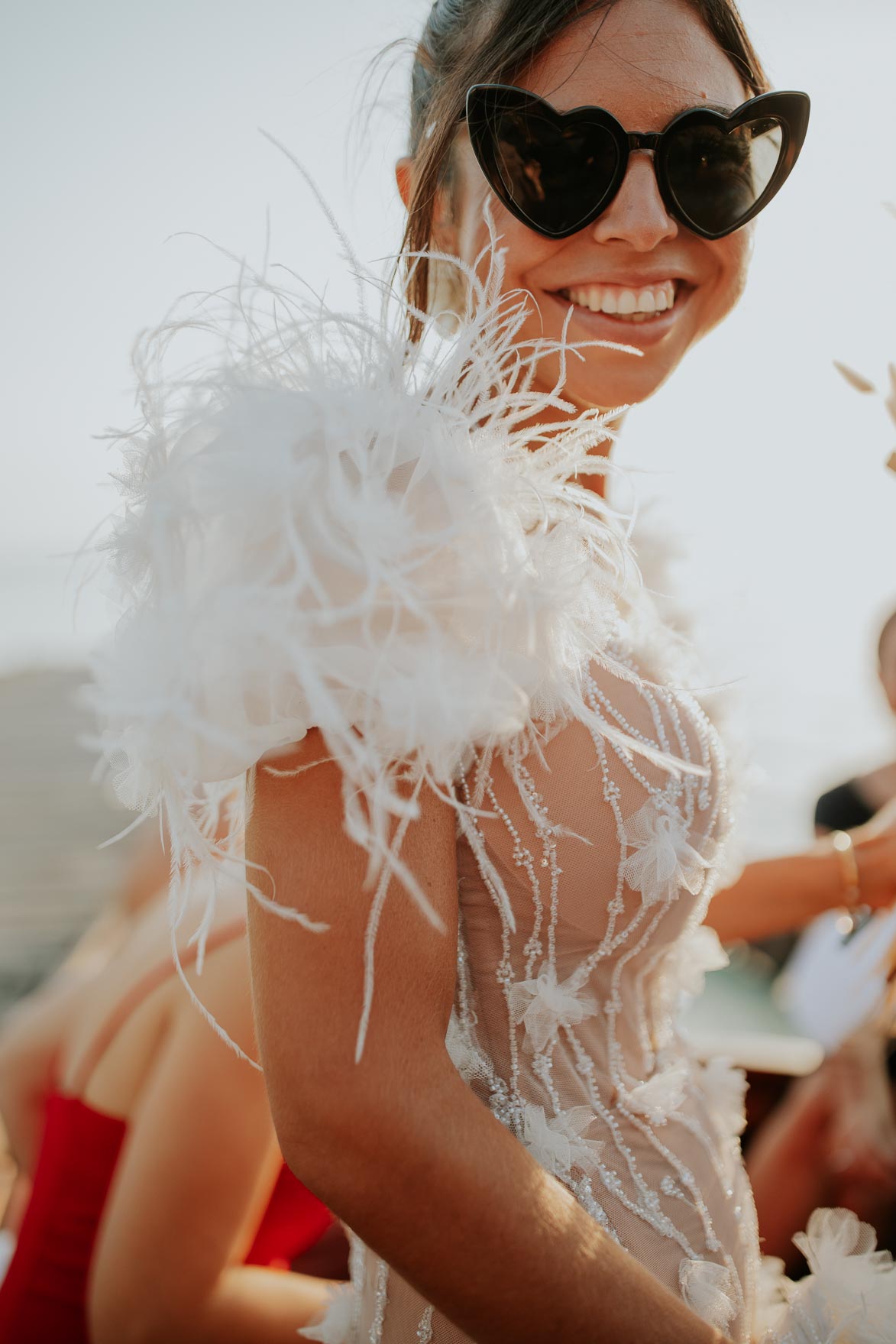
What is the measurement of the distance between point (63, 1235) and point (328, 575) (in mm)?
1530

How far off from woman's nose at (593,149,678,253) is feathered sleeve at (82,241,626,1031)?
0.45 meters

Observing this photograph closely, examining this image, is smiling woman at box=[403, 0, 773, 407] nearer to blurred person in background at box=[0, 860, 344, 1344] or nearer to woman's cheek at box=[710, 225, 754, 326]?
woman's cheek at box=[710, 225, 754, 326]

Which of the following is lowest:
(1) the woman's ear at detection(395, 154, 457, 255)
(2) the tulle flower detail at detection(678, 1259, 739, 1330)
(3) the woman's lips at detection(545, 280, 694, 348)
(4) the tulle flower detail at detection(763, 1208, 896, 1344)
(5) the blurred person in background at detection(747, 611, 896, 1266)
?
(5) the blurred person in background at detection(747, 611, 896, 1266)

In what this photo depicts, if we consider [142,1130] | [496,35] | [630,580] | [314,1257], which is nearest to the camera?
[630,580]

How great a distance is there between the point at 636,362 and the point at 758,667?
0.61 m

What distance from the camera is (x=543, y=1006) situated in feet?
3.45

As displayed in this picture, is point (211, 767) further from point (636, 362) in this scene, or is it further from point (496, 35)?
point (496, 35)

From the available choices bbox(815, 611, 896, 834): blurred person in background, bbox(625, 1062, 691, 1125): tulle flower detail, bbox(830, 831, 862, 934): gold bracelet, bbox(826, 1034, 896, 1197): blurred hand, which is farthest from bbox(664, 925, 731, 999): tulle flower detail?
bbox(815, 611, 896, 834): blurred person in background

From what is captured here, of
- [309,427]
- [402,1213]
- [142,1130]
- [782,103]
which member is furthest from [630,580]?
[142,1130]

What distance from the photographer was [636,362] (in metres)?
1.28

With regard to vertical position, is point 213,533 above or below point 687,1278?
above

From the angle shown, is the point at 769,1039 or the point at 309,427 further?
the point at 769,1039

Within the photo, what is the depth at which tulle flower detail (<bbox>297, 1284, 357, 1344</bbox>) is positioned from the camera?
1197mm

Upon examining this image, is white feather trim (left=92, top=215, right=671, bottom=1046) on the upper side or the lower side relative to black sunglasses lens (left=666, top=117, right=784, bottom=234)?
lower
